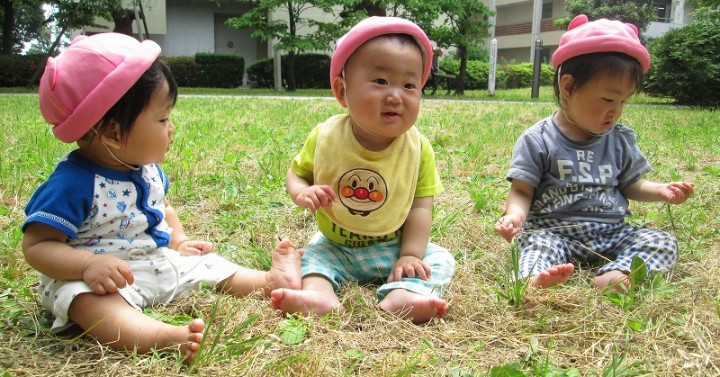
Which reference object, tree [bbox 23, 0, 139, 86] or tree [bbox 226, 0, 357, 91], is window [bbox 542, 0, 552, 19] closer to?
tree [bbox 226, 0, 357, 91]

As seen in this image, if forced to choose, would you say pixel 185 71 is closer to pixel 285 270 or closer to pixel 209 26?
pixel 209 26

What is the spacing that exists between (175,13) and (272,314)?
26.5m

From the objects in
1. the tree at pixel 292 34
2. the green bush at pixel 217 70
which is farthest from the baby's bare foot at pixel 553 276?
the green bush at pixel 217 70

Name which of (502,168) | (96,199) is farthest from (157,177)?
(502,168)

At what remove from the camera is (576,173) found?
2.44m

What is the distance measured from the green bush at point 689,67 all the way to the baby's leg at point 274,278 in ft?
42.2

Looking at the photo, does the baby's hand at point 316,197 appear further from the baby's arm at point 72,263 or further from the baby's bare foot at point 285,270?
the baby's arm at point 72,263

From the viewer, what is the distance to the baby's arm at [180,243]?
85.7 inches

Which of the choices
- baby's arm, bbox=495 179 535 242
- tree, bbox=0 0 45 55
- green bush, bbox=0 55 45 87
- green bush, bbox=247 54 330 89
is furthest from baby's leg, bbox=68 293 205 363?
green bush, bbox=247 54 330 89

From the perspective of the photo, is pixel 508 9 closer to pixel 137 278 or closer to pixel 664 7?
pixel 664 7

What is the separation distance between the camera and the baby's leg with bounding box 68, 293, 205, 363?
4.93 feet

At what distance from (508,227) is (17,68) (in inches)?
764

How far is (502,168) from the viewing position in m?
4.22

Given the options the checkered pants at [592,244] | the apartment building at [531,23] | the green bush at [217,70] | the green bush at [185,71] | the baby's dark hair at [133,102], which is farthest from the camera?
the apartment building at [531,23]
